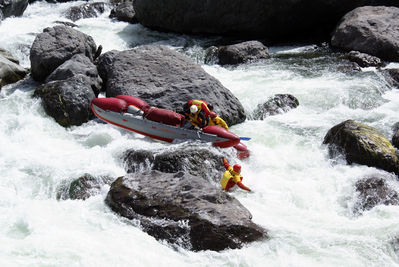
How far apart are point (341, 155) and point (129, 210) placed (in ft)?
12.1

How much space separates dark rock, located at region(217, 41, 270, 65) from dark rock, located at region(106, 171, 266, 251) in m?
6.69

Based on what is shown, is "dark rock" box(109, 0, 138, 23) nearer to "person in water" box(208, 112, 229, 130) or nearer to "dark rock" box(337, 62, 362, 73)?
"dark rock" box(337, 62, 362, 73)

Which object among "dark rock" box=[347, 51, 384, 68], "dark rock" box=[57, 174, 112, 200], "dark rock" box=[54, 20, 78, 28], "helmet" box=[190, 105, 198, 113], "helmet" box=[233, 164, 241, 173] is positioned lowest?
"dark rock" box=[57, 174, 112, 200]

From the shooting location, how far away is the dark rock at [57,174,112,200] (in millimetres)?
6176

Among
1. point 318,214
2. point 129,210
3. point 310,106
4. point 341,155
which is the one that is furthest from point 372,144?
point 129,210

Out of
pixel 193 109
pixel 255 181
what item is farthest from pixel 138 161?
pixel 255 181

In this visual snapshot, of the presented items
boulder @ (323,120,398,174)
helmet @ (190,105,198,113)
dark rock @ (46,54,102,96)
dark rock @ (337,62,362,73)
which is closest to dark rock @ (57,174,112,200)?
helmet @ (190,105,198,113)

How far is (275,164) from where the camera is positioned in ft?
24.0

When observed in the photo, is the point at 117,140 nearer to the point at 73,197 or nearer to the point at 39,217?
the point at 73,197

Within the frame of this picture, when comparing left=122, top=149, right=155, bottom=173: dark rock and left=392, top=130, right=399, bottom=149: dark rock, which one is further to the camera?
left=392, top=130, right=399, bottom=149: dark rock

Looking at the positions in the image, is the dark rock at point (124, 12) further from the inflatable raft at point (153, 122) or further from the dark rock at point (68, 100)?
the inflatable raft at point (153, 122)

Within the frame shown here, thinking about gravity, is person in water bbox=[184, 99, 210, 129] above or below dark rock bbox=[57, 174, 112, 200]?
above

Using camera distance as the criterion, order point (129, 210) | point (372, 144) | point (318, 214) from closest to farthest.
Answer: point (129, 210) < point (318, 214) < point (372, 144)

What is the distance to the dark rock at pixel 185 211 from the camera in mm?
5094
